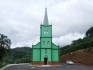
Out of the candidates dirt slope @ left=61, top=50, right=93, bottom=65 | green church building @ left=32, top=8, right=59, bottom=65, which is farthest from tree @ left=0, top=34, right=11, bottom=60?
dirt slope @ left=61, top=50, right=93, bottom=65

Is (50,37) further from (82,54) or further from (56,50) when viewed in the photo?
(82,54)

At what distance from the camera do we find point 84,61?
6612 cm

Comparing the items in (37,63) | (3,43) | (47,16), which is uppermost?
(47,16)

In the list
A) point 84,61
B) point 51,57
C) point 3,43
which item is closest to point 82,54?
point 84,61

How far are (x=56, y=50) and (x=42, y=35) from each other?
4.76 meters

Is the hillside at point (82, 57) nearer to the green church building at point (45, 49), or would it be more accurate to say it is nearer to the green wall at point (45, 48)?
the green church building at point (45, 49)

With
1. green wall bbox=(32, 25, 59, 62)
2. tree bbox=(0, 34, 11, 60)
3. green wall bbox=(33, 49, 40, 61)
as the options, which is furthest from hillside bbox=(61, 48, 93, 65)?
tree bbox=(0, 34, 11, 60)

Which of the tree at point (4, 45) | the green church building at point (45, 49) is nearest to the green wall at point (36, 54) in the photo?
the green church building at point (45, 49)

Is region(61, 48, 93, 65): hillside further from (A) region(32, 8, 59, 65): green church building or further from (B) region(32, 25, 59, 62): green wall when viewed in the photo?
(B) region(32, 25, 59, 62): green wall

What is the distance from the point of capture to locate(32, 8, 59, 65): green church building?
213ft

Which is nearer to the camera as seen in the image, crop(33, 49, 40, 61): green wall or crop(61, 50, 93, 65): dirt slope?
crop(61, 50, 93, 65): dirt slope

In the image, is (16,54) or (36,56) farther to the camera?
(16,54)

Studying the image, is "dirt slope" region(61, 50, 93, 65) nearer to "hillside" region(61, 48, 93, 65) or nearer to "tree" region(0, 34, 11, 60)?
"hillside" region(61, 48, 93, 65)

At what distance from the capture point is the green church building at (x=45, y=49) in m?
65.0
